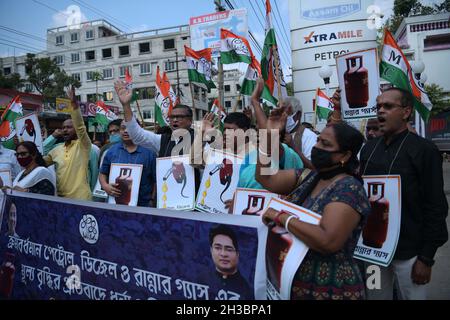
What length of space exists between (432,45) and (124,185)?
25.1 meters

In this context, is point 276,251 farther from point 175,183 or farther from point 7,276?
point 7,276

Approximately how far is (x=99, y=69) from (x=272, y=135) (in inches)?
1839

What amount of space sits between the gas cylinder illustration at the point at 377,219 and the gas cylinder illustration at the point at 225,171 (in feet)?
3.92

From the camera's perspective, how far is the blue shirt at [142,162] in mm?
Answer: 3789

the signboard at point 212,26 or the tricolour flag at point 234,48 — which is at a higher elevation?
the signboard at point 212,26

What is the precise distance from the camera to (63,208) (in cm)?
286

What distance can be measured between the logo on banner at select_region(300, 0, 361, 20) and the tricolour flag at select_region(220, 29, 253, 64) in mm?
Result: 11860

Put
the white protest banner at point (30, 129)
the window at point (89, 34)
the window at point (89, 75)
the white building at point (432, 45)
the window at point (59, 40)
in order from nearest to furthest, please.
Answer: the white protest banner at point (30, 129), the white building at point (432, 45), the window at point (89, 75), the window at point (89, 34), the window at point (59, 40)

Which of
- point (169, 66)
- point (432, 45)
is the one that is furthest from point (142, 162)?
point (169, 66)

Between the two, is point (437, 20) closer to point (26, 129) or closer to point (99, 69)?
point (26, 129)

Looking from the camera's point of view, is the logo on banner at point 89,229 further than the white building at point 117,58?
No

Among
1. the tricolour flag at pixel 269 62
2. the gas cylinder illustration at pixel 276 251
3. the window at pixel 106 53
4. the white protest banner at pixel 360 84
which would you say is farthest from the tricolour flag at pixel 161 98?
the window at pixel 106 53

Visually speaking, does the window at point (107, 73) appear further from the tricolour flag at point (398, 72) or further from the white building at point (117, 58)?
the tricolour flag at point (398, 72)
